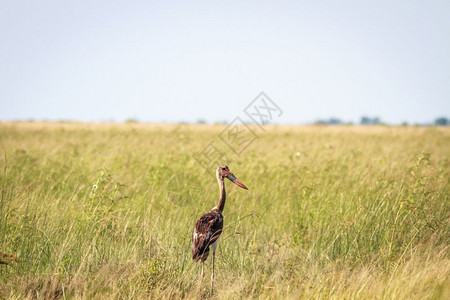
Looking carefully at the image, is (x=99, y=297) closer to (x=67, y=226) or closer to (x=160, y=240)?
(x=160, y=240)

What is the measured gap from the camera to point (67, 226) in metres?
5.15

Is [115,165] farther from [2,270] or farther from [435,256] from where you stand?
[435,256]

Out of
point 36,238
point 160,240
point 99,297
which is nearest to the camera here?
point 99,297

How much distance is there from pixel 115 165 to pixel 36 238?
5.06 m

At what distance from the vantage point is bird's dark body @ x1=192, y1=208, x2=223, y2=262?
4035 mm

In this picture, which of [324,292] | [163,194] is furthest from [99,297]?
[163,194]

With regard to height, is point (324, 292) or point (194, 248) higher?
point (194, 248)

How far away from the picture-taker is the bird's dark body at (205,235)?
13.2 feet

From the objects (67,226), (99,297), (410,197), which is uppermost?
(410,197)

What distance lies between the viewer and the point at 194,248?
4.06 m

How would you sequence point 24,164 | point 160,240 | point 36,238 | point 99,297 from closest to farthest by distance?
1. point 99,297
2. point 36,238
3. point 160,240
4. point 24,164

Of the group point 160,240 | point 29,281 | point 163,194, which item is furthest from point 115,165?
point 29,281

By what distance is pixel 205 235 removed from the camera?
4070 millimetres

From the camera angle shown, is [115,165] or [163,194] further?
[115,165]
